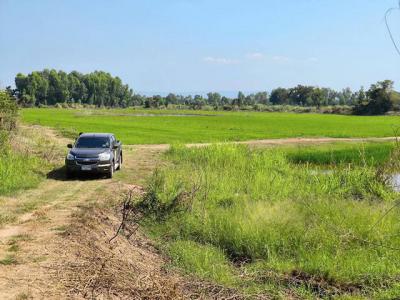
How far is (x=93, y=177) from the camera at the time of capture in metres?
20.4

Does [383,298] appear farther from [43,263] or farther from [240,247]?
[43,263]

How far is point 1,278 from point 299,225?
7.65 meters

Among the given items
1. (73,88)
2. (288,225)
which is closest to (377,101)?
(73,88)

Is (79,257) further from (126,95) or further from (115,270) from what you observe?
(126,95)

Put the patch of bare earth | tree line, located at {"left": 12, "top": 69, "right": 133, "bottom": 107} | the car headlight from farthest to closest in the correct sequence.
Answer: tree line, located at {"left": 12, "top": 69, "right": 133, "bottom": 107} → the car headlight → the patch of bare earth

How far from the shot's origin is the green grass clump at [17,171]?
669 inches

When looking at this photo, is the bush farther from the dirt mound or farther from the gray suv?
the dirt mound

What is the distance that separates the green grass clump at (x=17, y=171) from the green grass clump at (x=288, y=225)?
478cm

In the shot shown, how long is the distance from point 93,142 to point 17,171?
10.8 ft

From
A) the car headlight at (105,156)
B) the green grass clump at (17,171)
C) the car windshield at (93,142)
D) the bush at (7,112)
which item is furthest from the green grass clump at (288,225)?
the bush at (7,112)

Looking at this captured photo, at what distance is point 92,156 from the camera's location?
63.8 feet

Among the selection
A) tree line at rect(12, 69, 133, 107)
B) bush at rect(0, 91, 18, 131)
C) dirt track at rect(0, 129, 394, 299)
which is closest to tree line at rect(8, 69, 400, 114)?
tree line at rect(12, 69, 133, 107)

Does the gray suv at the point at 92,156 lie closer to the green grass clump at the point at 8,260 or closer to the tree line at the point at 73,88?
the green grass clump at the point at 8,260

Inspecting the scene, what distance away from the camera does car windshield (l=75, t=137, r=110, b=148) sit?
20469mm
